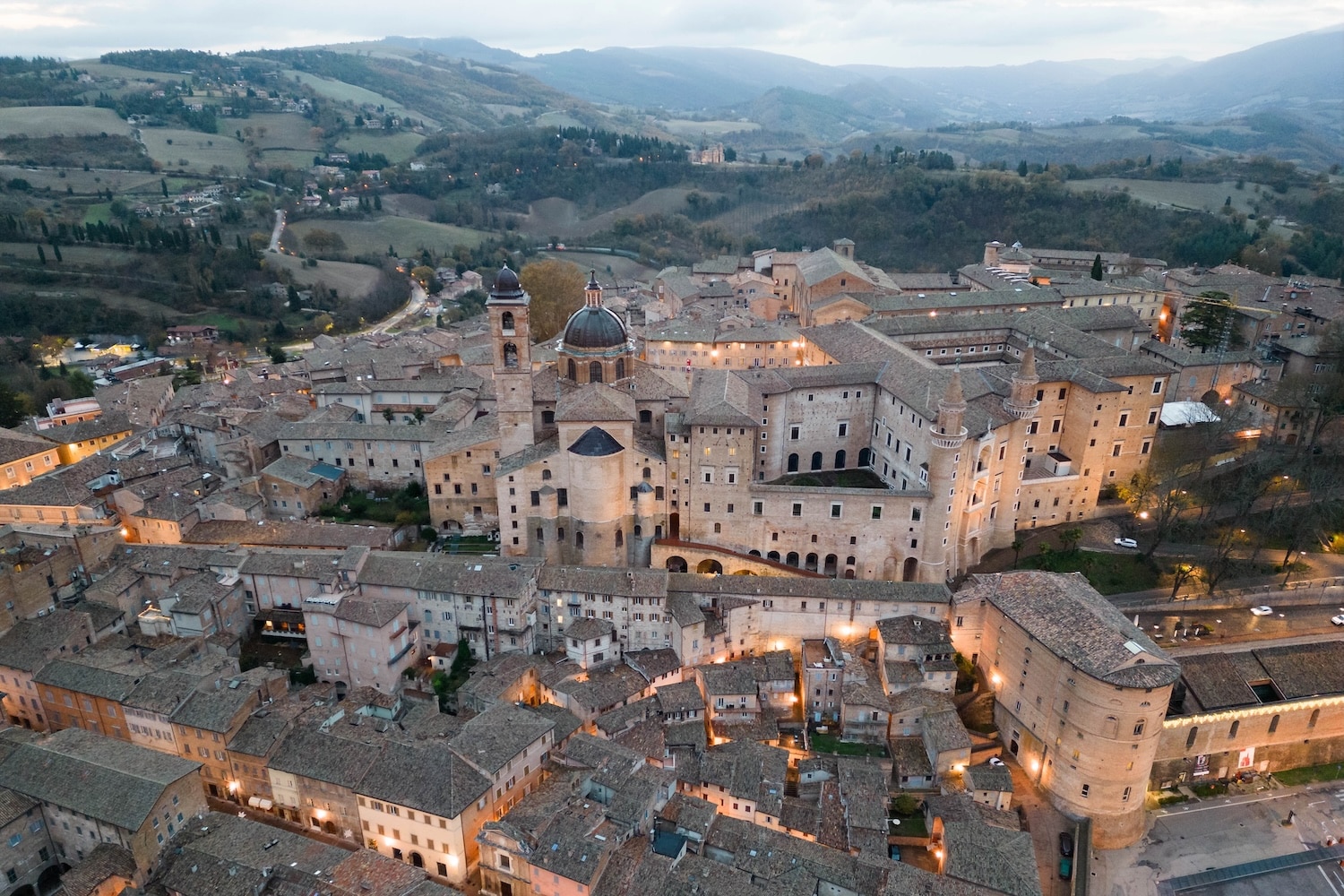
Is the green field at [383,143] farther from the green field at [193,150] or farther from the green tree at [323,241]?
the green tree at [323,241]

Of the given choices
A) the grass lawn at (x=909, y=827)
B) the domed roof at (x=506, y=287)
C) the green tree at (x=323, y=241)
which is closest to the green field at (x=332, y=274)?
the green tree at (x=323, y=241)

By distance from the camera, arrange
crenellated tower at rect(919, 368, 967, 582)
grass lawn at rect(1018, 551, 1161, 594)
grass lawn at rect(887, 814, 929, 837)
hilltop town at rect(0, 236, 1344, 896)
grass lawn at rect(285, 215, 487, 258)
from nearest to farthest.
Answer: hilltop town at rect(0, 236, 1344, 896) < grass lawn at rect(887, 814, 929, 837) < crenellated tower at rect(919, 368, 967, 582) < grass lawn at rect(1018, 551, 1161, 594) < grass lawn at rect(285, 215, 487, 258)

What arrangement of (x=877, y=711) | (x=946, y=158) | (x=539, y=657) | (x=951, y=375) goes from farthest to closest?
(x=946, y=158) → (x=951, y=375) → (x=539, y=657) → (x=877, y=711)

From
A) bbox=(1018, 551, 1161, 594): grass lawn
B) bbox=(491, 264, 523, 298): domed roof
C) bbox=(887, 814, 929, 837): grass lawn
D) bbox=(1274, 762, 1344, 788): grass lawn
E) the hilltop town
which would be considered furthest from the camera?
bbox=(1018, 551, 1161, 594): grass lawn

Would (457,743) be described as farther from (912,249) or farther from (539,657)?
(912,249)

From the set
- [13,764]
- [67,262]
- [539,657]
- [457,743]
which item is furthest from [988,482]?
[67,262]

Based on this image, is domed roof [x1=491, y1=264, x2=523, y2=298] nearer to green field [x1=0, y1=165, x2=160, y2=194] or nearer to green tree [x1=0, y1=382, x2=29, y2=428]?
green tree [x1=0, y1=382, x2=29, y2=428]

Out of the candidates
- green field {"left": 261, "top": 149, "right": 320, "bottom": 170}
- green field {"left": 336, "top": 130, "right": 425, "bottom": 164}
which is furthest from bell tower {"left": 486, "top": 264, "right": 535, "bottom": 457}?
green field {"left": 336, "top": 130, "right": 425, "bottom": 164}
